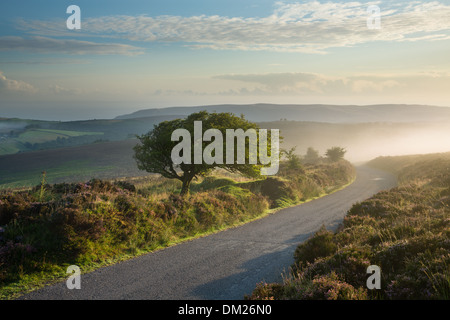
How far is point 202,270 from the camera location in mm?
10312

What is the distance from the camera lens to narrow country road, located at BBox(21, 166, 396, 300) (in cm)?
852

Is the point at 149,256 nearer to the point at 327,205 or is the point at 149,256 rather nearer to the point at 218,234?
the point at 218,234

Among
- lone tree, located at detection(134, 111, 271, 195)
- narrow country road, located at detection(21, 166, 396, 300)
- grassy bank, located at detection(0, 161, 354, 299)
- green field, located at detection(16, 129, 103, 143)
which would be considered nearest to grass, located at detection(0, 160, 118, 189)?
lone tree, located at detection(134, 111, 271, 195)

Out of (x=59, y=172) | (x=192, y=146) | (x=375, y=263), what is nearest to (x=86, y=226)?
(x=375, y=263)

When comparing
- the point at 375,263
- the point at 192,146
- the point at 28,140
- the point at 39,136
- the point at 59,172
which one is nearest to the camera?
the point at 375,263

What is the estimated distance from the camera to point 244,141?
20984 mm

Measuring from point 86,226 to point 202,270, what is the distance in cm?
449

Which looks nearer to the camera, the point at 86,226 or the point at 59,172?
the point at 86,226

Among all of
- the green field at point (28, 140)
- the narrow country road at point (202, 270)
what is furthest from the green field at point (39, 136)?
the narrow country road at point (202, 270)

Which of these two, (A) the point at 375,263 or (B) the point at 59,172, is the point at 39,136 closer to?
(B) the point at 59,172

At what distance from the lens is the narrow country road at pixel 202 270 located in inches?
335
